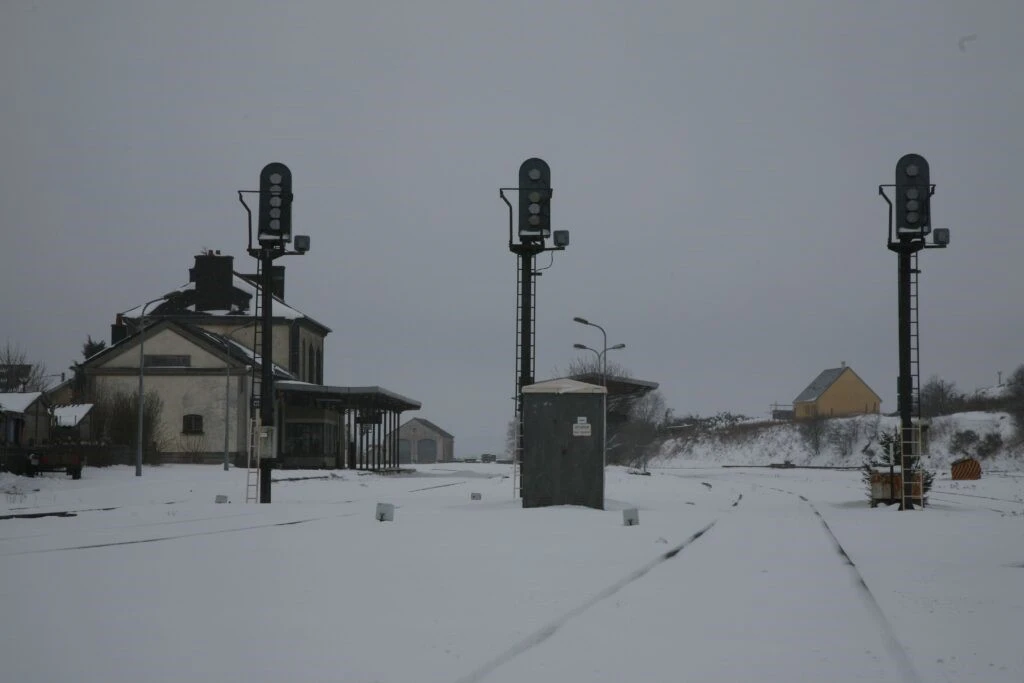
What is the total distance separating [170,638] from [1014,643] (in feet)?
17.3

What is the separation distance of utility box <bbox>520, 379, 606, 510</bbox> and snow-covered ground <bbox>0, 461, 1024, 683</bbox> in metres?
2.49

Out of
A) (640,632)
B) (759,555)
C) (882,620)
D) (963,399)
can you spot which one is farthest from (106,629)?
(963,399)

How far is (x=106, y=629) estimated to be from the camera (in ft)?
25.2

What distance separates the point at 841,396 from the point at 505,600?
119 meters

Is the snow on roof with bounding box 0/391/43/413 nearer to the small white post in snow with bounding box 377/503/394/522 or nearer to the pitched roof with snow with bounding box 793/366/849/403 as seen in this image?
the small white post in snow with bounding box 377/503/394/522

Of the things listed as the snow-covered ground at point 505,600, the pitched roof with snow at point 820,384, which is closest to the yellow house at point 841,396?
the pitched roof with snow at point 820,384

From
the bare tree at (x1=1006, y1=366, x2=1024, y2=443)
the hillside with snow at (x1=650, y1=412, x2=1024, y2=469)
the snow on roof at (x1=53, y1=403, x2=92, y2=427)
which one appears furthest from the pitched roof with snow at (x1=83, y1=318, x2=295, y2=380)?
the bare tree at (x1=1006, y1=366, x2=1024, y2=443)

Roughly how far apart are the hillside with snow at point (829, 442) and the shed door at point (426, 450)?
988 inches

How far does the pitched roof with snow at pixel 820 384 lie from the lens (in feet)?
404

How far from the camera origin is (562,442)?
2191cm

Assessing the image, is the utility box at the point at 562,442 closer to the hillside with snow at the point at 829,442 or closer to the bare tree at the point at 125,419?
the bare tree at the point at 125,419

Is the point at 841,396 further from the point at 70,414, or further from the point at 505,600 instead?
the point at 505,600

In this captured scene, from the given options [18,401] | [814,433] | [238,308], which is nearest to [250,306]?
[238,308]

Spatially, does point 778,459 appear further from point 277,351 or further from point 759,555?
point 759,555
